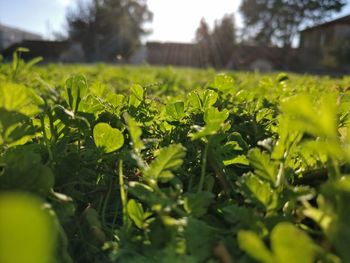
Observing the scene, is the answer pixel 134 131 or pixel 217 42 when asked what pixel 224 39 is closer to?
pixel 217 42

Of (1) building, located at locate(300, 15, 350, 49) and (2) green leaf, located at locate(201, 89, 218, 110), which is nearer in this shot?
(2) green leaf, located at locate(201, 89, 218, 110)

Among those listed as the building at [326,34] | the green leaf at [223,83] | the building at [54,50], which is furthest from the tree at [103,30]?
the green leaf at [223,83]

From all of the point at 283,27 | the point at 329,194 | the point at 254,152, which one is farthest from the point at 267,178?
the point at 283,27

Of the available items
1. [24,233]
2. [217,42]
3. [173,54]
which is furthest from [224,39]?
[24,233]

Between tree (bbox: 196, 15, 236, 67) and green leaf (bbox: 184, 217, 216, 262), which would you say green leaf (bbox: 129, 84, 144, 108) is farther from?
tree (bbox: 196, 15, 236, 67)

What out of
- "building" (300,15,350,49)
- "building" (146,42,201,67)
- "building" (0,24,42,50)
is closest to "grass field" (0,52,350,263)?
"building" (300,15,350,49)
